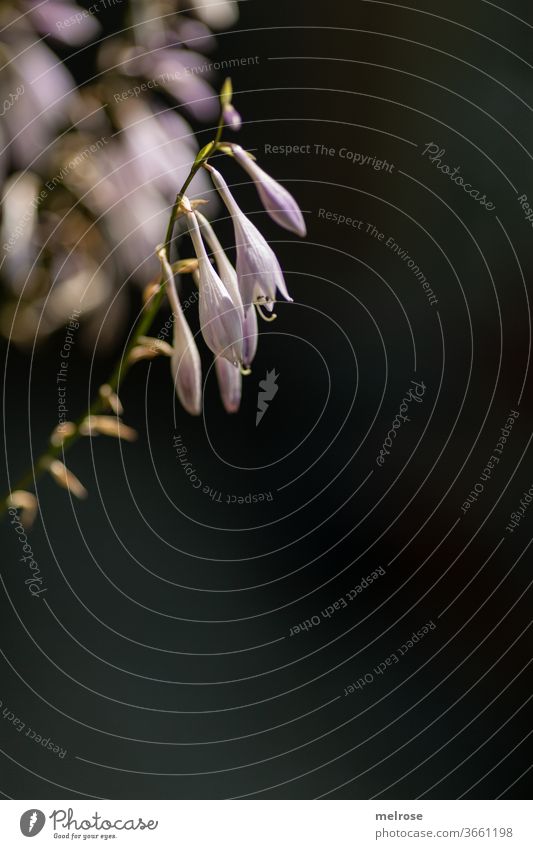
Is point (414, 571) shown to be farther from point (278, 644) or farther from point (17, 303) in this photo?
point (17, 303)

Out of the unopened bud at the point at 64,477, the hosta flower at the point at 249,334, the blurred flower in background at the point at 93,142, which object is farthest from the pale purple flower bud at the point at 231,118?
the unopened bud at the point at 64,477

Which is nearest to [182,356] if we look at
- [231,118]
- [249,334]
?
[249,334]

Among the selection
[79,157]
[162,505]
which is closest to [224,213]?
[79,157]

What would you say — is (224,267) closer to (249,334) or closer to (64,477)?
(249,334)

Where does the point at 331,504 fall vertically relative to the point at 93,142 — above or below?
below

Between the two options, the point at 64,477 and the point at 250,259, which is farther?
the point at 64,477

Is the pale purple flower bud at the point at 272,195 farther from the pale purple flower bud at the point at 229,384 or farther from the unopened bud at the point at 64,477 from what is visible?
the unopened bud at the point at 64,477
